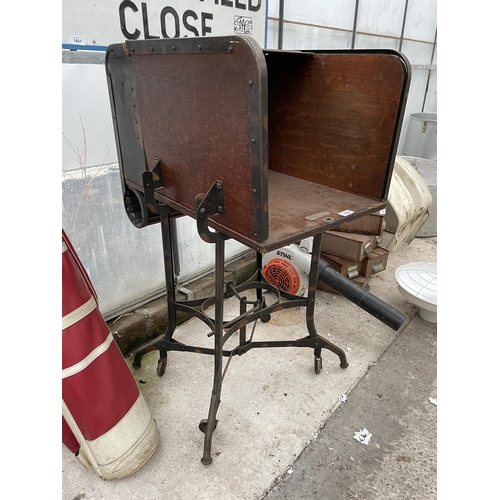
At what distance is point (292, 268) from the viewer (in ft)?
7.94

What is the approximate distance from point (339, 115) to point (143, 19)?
104cm

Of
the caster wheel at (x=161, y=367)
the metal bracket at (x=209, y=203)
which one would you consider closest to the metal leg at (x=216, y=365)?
the metal bracket at (x=209, y=203)

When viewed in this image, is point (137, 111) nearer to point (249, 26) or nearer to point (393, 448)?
point (249, 26)

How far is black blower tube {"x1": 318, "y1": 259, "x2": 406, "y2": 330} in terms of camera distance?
2268 mm

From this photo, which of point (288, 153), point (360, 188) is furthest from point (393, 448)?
point (288, 153)

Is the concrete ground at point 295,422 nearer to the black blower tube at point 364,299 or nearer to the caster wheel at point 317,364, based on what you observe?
the caster wheel at point 317,364

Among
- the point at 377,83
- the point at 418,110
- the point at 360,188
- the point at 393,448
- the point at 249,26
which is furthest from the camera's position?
the point at 418,110

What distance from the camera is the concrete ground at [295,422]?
1.54 metres

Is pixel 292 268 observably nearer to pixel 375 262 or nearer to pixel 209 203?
pixel 375 262

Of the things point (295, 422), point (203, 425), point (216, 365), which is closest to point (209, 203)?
point (216, 365)

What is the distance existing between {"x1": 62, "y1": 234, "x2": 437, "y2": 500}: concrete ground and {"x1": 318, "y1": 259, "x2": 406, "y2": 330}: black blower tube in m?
0.19

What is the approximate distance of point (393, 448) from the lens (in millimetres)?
1714

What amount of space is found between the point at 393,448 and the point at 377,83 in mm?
1520

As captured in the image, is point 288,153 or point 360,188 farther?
point 288,153
